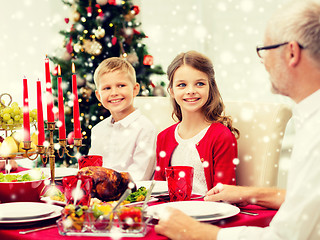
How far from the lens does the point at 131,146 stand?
8.58 feet

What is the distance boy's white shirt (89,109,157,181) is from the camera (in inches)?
97.8

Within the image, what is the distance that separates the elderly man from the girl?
92cm

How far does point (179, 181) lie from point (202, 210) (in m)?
0.17

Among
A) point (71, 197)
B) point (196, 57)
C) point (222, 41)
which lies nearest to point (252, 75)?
point (222, 41)

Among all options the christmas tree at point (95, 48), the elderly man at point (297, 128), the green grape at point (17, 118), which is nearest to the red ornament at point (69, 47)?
the christmas tree at point (95, 48)

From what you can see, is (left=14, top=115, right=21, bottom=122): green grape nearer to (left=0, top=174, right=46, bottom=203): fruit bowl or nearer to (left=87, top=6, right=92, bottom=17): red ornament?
(left=0, top=174, right=46, bottom=203): fruit bowl

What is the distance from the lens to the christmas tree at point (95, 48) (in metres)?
4.50

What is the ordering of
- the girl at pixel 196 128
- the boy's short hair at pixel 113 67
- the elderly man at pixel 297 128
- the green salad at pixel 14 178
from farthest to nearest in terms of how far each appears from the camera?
the boy's short hair at pixel 113 67
the girl at pixel 196 128
the green salad at pixel 14 178
the elderly man at pixel 297 128

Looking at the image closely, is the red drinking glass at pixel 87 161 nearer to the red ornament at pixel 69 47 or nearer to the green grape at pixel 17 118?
the green grape at pixel 17 118

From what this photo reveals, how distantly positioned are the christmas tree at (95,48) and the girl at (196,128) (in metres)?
2.17

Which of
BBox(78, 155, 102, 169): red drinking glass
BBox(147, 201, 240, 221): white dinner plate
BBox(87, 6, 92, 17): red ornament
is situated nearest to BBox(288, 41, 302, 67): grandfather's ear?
BBox(147, 201, 240, 221): white dinner plate

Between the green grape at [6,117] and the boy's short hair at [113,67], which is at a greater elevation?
the boy's short hair at [113,67]

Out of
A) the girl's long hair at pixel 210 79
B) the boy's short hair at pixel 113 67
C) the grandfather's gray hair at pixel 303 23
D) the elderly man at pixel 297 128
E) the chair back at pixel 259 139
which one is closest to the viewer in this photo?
the elderly man at pixel 297 128

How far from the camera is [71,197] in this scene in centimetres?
138
